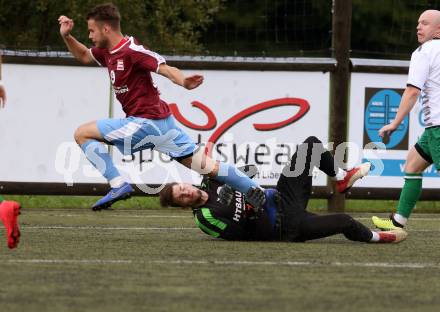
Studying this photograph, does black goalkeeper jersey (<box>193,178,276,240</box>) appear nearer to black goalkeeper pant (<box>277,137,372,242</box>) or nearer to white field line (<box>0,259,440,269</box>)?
black goalkeeper pant (<box>277,137,372,242</box>)

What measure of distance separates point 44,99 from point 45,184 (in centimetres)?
105

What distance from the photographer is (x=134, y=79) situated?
419 inches

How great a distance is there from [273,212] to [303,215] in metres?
0.26

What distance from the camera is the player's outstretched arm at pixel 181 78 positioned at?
9617 millimetres

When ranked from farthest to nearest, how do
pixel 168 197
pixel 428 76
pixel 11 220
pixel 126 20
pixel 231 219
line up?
pixel 126 20
pixel 428 76
pixel 231 219
pixel 168 197
pixel 11 220

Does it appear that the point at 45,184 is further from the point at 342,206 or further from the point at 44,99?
the point at 342,206

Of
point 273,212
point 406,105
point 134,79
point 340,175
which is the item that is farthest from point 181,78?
point 406,105

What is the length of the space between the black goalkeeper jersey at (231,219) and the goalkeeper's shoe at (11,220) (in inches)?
66.0

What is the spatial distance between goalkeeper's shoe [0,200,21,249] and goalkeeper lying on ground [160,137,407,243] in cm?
135

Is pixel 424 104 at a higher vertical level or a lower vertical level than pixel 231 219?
higher

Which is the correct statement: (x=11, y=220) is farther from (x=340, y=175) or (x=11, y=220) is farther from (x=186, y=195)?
(x=340, y=175)

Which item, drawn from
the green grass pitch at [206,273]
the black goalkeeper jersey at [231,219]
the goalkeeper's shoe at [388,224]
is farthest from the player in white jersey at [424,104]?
the black goalkeeper jersey at [231,219]

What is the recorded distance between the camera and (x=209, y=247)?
9.64 meters

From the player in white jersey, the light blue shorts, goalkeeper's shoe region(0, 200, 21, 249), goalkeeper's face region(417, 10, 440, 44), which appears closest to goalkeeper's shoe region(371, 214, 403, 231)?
the player in white jersey
